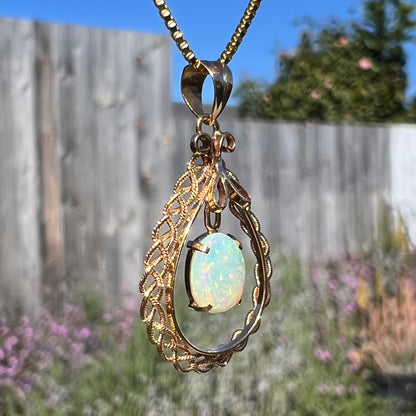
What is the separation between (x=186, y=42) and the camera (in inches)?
26.2

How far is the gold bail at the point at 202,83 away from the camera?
679 millimetres

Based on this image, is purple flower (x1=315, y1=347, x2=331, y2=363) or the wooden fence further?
purple flower (x1=315, y1=347, x2=331, y2=363)

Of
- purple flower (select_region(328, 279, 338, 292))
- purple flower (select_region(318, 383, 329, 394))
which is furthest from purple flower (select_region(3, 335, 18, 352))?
purple flower (select_region(328, 279, 338, 292))

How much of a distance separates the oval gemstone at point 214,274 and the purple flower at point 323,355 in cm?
208

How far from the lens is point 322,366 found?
8.98 feet

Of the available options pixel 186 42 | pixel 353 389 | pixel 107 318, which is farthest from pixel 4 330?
pixel 186 42

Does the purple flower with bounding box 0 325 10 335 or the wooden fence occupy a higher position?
the wooden fence

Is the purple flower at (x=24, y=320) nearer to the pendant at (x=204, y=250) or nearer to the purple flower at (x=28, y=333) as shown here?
the purple flower at (x=28, y=333)

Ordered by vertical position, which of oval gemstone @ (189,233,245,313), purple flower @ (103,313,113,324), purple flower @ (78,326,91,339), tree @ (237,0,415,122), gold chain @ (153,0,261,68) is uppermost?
tree @ (237,0,415,122)

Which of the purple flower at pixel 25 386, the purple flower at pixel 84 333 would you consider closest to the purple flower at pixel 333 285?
the purple flower at pixel 84 333

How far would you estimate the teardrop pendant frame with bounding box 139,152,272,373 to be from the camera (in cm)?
71

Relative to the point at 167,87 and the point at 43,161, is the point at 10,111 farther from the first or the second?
the point at 167,87

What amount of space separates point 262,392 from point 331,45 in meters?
3.24

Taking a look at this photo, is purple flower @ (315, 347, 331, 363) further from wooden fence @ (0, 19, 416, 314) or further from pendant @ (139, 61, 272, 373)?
pendant @ (139, 61, 272, 373)
